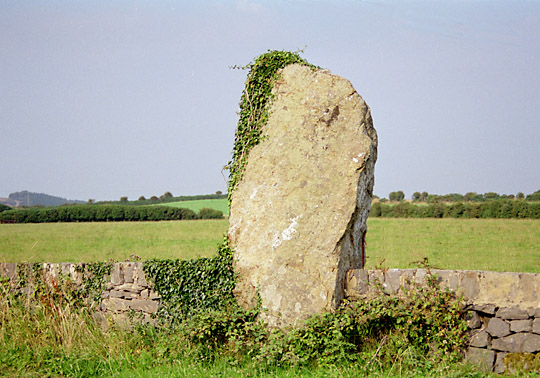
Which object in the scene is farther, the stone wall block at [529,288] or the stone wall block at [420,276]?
the stone wall block at [420,276]

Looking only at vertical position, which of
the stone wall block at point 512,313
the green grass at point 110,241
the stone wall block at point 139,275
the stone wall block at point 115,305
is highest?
the stone wall block at point 139,275

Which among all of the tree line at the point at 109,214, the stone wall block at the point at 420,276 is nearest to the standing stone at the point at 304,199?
the stone wall block at the point at 420,276

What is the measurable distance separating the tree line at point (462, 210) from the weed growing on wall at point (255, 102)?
2837cm

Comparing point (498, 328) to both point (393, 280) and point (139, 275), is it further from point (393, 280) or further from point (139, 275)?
point (139, 275)

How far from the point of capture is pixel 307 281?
705cm

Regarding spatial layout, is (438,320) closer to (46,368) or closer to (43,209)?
(46,368)

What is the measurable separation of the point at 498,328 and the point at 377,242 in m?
17.2

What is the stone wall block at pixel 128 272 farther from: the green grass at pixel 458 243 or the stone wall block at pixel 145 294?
the green grass at pixel 458 243

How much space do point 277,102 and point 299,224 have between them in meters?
2.19

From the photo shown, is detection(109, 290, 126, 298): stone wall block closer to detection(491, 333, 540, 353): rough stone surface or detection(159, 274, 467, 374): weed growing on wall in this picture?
detection(159, 274, 467, 374): weed growing on wall

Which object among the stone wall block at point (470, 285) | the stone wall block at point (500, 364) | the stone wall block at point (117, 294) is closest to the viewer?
the stone wall block at point (500, 364)

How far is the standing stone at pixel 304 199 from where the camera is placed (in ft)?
23.2

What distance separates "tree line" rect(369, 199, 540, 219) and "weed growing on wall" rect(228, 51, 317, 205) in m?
28.4

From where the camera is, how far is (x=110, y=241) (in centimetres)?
2761
